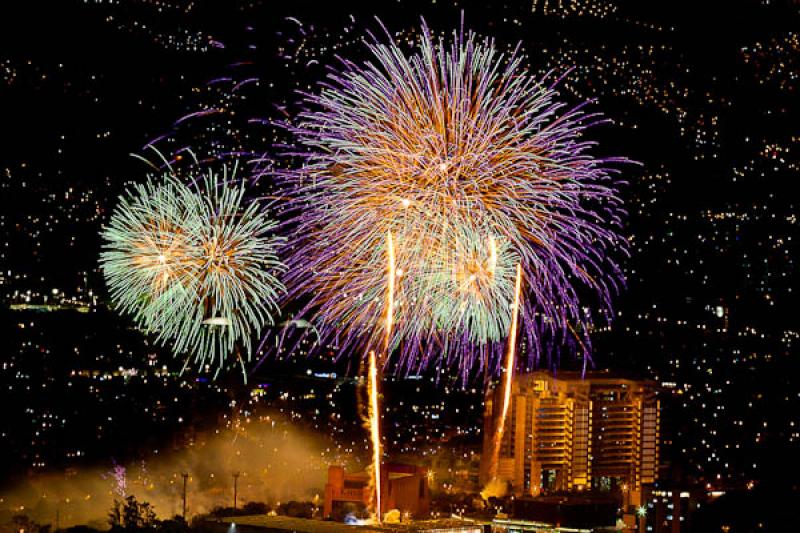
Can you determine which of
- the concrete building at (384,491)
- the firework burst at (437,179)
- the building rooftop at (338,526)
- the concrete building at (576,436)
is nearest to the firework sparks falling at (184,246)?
the firework burst at (437,179)

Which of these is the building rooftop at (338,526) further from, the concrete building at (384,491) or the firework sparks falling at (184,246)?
the firework sparks falling at (184,246)

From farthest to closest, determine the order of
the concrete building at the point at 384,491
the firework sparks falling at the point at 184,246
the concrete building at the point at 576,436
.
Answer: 1. the concrete building at the point at 576,436
2. the firework sparks falling at the point at 184,246
3. the concrete building at the point at 384,491

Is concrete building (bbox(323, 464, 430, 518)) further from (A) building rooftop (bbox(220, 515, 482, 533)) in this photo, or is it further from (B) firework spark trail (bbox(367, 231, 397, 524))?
(A) building rooftop (bbox(220, 515, 482, 533))

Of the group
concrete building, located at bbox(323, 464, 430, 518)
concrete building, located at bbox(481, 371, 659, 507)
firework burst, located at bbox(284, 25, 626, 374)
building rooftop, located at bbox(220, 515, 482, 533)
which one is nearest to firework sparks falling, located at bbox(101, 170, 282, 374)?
firework burst, located at bbox(284, 25, 626, 374)

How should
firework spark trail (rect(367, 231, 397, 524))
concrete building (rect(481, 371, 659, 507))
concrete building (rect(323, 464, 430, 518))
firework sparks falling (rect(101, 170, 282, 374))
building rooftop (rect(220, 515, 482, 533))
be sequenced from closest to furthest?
1. building rooftop (rect(220, 515, 482, 533))
2. firework spark trail (rect(367, 231, 397, 524))
3. concrete building (rect(323, 464, 430, 518))
4. firework sparks falling (rect(101, 170, 282, 374))
5. concrete building (rect(481, 371, 659, 507))

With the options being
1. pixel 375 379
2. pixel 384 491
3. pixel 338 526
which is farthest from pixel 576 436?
pixel 338 526
